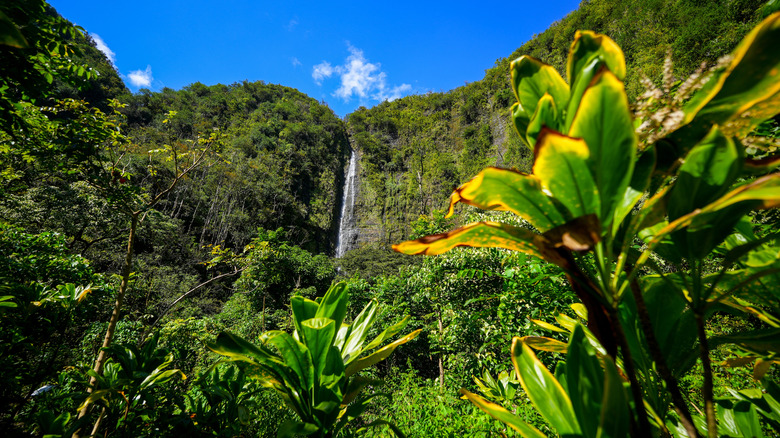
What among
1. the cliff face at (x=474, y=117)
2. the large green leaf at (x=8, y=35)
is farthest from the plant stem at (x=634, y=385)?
the cliff face at (x=474, y=117)

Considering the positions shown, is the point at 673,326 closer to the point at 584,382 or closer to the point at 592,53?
the point at 584,382

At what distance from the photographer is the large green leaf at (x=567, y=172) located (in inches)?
15.6

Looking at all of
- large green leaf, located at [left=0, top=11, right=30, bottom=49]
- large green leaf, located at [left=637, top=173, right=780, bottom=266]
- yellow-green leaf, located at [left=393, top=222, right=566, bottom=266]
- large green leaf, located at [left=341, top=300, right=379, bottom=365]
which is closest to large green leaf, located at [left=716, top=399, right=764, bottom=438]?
large green leaf, located at [left=637, top=173, right=780, bottom=266]

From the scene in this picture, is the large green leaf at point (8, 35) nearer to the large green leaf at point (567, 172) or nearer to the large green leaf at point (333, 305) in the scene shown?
the large green leaf at point (333, 305)

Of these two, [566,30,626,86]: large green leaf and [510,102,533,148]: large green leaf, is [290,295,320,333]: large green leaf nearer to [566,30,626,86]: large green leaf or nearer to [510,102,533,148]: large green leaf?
[510,102,533,148]: large green leaf

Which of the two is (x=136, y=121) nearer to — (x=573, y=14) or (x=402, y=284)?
(x=402, y=284)

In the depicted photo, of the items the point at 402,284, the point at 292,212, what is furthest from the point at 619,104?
the point at 292,212

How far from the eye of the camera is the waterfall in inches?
1003

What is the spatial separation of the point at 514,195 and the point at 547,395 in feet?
1.38

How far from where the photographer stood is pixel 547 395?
0.54 meters

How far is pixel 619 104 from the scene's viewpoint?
1.27 ft

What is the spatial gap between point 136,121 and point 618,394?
31.3 m

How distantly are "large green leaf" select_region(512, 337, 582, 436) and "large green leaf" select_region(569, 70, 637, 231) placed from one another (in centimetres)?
33

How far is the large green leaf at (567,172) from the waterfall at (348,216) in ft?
82.4
